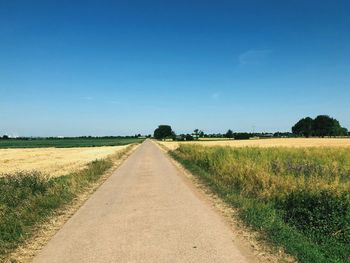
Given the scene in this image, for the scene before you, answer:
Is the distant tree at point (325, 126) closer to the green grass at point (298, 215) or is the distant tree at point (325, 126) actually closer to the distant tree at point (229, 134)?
the distant tree at point (229, 134)

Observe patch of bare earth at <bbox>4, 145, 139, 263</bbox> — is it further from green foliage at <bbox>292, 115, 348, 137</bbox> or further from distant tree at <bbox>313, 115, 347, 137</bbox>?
green foliage at <bbox>292, 115, 348, 137</bbox>

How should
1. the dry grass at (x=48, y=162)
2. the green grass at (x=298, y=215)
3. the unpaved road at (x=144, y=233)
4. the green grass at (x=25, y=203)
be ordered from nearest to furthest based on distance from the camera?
1. the unpaved road at (x=144, y=233)
2. the green grass at (x=298, y=215)
3. the green grass at (x=25, y=203)
4. the dry grass at (x=48, y=162)

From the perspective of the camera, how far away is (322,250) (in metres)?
6.87

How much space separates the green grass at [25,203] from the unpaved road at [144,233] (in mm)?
755

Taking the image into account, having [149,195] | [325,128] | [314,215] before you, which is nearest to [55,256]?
[314,215]

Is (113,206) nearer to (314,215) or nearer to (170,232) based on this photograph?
(170,232)

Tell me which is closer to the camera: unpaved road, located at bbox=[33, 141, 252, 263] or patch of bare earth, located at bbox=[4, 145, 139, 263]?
unpaved road, located at bbox=[33, 141, 252, 263]

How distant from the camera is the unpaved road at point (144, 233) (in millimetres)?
6559

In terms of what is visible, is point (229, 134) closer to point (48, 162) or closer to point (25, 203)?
point (48, 162)

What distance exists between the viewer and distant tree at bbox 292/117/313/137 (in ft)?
535

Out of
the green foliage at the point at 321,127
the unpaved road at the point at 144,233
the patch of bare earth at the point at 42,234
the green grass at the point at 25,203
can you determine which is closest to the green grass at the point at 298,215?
the unpaved road at the point at 144,233

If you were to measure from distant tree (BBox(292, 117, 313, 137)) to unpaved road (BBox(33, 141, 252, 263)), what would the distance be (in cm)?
15975

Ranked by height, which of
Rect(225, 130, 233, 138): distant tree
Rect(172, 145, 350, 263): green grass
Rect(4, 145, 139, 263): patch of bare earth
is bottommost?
Rect(4, 145, 139, 263): patch of bare earth

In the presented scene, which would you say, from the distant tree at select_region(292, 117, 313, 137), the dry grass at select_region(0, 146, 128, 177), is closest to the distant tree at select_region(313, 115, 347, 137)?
the distant tree at select_region(292, 117, 313, 137)
